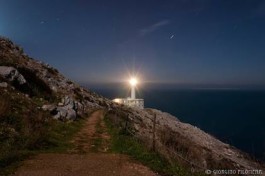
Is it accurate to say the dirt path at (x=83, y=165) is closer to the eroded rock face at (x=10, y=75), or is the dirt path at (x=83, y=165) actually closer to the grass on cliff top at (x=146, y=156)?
the grass on cliff top at (x=146, y=156)

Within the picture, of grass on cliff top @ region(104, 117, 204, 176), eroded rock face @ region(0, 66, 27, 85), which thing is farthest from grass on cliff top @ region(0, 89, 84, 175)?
Answer: eroded rock face @ region(0, 66, 27, 85)

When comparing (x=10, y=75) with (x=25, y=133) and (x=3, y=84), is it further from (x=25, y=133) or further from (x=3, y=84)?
(x=25, y=133)

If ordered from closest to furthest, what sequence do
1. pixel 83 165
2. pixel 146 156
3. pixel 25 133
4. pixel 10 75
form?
pixel 83 165 → pixel 146 156 → pixel 25 133 → pixel 10 75

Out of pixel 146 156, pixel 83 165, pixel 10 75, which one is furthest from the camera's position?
pixel 10 75

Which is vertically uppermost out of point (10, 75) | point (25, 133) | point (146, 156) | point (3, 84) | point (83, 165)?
point (10, 75)

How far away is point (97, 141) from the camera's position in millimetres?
21672

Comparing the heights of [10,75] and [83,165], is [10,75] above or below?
above

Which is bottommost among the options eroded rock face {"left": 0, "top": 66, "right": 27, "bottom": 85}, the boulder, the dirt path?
the dirt path

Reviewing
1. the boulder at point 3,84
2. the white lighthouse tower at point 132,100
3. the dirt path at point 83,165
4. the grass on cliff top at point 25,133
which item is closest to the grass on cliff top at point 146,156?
the dirt path at point 83,165

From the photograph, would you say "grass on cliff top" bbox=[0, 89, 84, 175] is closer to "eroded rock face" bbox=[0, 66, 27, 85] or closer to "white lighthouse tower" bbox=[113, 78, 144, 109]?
"eroded rock face" bbox=[0, 66, 27, 85]

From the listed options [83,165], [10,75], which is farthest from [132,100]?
[83,165]

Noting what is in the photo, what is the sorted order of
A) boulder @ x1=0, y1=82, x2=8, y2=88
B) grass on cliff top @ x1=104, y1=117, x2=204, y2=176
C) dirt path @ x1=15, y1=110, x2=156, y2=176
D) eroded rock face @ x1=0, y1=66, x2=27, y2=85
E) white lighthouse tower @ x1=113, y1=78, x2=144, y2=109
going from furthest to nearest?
white lighthouse tower @ x1=113, y1=78, x2=144, y2=109 → eroded rock face @ x1=0, y1=66, x2=27, y2=85 → boulder @ x1=0, y1=82, x2=8, y2=88 → grass on cliff top @ x1=104, y1=117, x2=204, y2=176 → dirt path @ x1=15, y1=110, x2=156, y2=176

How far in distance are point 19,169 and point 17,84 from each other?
23361mm

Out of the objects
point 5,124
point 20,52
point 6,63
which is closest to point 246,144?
point 20,52
